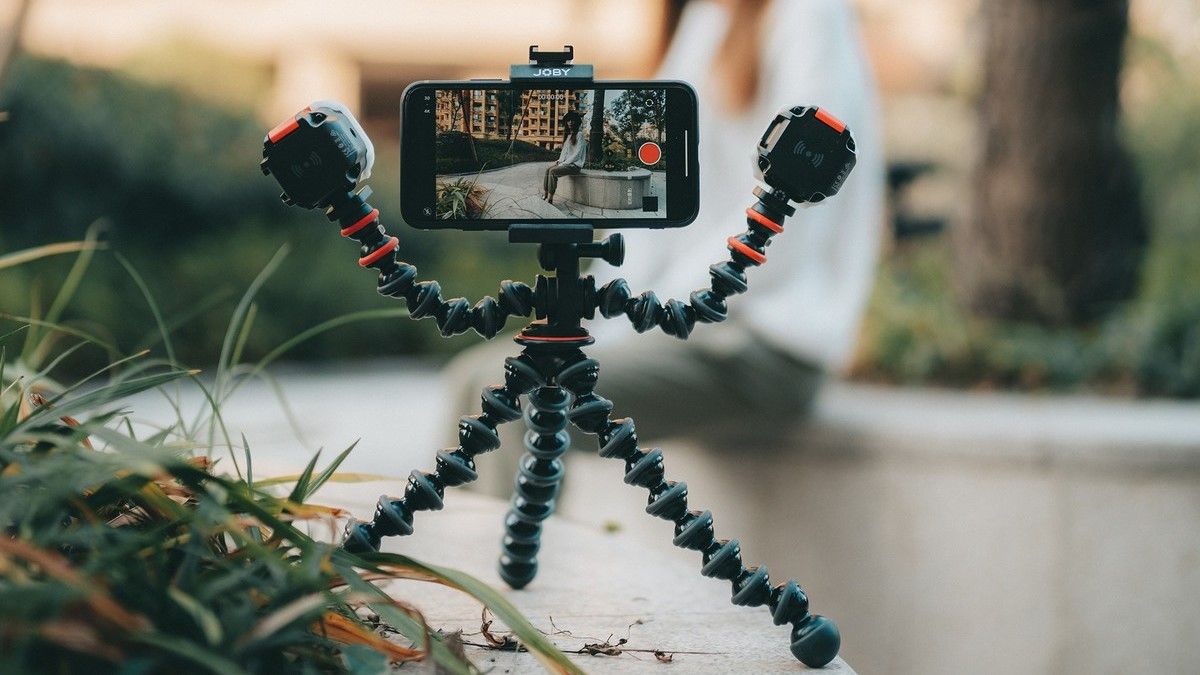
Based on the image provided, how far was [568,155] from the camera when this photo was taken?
45.8 inches

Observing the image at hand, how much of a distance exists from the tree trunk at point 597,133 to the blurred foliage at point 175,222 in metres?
4.50

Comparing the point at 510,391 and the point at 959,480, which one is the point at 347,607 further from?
the point at 959,480

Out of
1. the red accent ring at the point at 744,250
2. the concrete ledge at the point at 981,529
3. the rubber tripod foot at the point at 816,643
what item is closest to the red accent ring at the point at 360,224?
the red accent ring at the point at 744,250

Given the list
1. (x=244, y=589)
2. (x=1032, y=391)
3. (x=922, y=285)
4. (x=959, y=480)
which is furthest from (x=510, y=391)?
(x=922, y=285)

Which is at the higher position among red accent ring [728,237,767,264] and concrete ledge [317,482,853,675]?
red accent ring [728,237,767,264]

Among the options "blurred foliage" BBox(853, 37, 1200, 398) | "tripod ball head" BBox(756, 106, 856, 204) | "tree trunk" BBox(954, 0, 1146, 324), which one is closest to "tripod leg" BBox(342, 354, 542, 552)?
"tripod ball head" BBox(756, 106, 856, 204)

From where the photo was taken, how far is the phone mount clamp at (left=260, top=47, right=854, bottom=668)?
1.12 meters

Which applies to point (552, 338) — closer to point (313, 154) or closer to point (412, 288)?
point (412, 288)

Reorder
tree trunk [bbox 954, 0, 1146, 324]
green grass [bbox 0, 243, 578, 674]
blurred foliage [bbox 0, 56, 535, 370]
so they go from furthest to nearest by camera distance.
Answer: blurred foliage [bbox 0, 56, 535, 370], tree trunk [bbox 954, 0, 1146, 324], green grass [bbox 0, 243, 578, 674]

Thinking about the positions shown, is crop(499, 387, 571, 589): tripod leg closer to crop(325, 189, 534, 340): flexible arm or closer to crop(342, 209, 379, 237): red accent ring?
crop(325, 189, 534, 340): flexible arm

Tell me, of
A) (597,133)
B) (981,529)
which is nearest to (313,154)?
(597,133)

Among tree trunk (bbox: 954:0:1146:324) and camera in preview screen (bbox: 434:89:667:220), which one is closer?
camera in preview screen (bbox: 434:89:667:220)

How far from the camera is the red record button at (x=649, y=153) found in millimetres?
1168

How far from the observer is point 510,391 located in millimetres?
1247
